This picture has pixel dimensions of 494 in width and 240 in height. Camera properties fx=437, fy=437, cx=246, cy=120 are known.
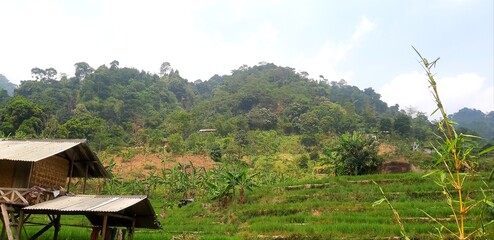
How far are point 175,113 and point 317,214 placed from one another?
110 ft

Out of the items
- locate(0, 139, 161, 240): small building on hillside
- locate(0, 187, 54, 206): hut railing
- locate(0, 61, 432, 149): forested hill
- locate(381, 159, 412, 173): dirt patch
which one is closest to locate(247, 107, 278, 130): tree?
locate(0, 61, 432, 149): forested hill

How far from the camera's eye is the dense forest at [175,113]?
38.9m

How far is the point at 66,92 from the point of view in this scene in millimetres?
55938

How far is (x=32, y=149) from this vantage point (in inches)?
520

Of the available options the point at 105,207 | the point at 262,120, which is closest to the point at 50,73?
the point at 262,120

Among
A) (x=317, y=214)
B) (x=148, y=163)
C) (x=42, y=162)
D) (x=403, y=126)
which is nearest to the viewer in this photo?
(x=42, y=162)

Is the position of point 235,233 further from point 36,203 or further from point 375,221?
point 36,203

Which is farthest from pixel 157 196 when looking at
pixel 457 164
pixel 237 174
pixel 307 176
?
pixel 457 164

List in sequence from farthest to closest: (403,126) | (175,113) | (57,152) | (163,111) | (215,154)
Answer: (163,111) < (175,113) < (403,126) < (215,154) < (57,152)

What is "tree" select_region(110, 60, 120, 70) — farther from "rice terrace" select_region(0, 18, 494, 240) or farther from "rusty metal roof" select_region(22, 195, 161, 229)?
"rusty metal roof" select_region(22, 195, 161, 229)

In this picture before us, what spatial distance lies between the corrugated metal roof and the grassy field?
295cm

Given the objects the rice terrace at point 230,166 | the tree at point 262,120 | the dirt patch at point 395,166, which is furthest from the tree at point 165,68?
the dirt patch at point 395,166

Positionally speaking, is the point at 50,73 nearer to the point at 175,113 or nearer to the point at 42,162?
the point at 175,113

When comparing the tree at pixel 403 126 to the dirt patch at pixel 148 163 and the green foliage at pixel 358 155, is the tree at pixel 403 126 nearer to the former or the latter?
the dirt patch at pixel 148 163
